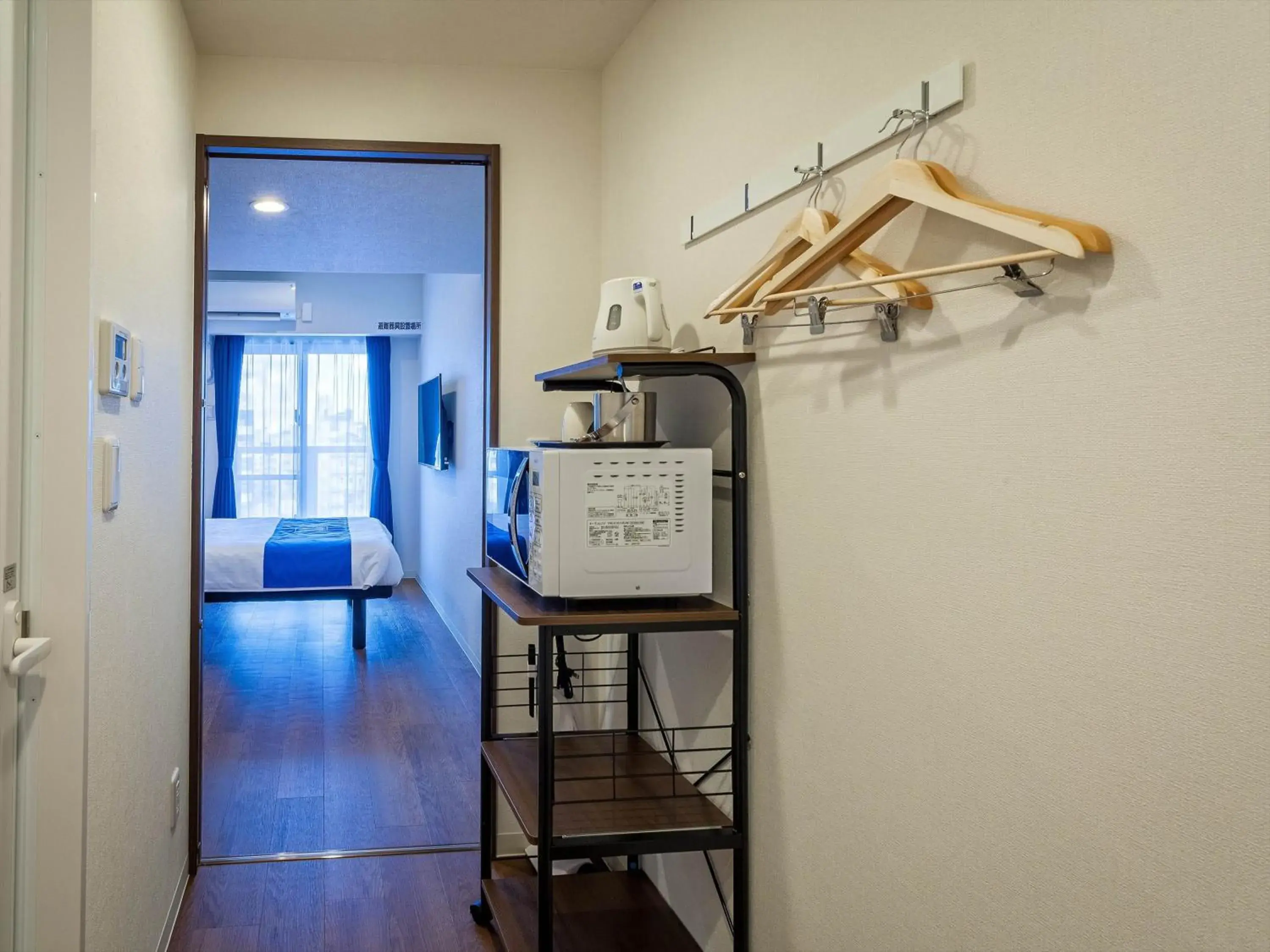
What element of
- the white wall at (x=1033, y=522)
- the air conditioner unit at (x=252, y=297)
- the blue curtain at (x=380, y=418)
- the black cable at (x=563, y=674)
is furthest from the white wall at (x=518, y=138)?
the blue curtain at (x=380, y=418)

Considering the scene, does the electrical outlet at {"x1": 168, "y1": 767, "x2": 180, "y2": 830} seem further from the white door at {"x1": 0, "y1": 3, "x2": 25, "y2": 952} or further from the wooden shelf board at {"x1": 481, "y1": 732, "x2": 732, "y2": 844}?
the white door at {"x1": 0, "y1": 3, "x2": 25, "y2": 952}

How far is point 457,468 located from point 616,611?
16.4 ft

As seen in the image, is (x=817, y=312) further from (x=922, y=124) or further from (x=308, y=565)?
(x=308, y=565)

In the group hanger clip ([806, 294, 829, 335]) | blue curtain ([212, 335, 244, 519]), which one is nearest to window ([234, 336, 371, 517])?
blue curtain ([212, 335, 244, 519])

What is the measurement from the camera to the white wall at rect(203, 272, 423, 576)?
8.35 metres

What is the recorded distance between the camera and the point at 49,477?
1591 mm

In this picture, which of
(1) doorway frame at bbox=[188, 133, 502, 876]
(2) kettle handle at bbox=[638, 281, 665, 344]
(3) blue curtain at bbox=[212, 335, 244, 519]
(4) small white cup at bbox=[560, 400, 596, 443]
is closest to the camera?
(2) kettle handle at bbox=[638, 281, 665, 344]

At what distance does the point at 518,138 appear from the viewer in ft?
10.3

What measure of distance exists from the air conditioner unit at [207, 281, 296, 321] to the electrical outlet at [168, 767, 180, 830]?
5642 mm

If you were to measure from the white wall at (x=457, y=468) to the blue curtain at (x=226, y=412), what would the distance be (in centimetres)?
162

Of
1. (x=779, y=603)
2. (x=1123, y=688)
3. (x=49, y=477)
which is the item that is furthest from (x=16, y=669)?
(x=1123, y=688)

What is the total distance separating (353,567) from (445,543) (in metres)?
1.22

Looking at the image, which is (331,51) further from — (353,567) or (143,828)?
(353,567)

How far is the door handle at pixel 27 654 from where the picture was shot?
1.45 meters
